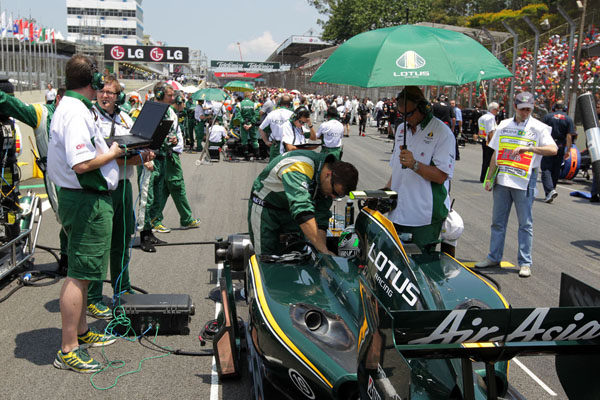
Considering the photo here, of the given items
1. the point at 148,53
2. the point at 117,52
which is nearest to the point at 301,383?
the point at 148,53

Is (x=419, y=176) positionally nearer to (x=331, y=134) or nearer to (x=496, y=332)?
(x=496, y=332)

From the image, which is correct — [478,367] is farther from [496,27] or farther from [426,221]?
[496,27]

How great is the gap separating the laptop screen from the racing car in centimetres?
114

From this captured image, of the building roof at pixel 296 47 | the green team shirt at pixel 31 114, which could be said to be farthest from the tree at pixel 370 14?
the green team shirt at pixel 31 114

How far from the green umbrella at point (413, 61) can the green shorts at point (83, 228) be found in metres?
2.19

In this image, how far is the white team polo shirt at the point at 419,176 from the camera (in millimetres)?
4637

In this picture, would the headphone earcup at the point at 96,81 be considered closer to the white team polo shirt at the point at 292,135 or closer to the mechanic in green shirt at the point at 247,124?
the white team polo shirt at the point at 292,135

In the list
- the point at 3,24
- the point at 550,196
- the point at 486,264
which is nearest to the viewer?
the point at 486,264

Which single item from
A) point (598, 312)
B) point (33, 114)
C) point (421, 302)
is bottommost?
point (421, 302)

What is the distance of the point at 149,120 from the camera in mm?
4594

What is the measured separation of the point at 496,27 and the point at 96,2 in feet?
349

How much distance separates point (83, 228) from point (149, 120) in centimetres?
114

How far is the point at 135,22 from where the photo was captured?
420 feet

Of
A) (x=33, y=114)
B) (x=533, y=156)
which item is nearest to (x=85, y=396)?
(x=33, y=114)
